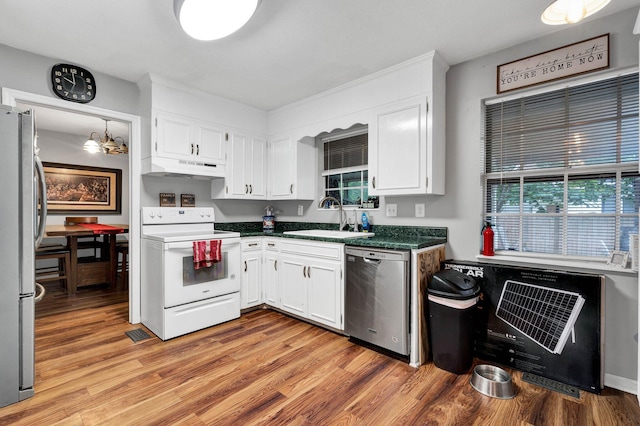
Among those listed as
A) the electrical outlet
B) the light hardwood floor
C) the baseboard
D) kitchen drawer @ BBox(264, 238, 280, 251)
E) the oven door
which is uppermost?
the electrical outlet

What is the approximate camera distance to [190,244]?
2887mm

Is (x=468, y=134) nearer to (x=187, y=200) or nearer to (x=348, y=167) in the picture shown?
(x=348, y=167)

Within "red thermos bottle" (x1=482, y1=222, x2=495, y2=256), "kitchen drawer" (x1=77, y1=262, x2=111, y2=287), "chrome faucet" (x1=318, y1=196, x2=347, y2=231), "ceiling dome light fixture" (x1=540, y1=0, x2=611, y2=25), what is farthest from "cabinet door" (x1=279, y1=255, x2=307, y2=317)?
"kitchen drawer" (x1=77, y1=262, x2=111, y2=287)

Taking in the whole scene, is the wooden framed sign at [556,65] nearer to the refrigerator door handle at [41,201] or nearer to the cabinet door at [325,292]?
the cabinet door at [325,292]

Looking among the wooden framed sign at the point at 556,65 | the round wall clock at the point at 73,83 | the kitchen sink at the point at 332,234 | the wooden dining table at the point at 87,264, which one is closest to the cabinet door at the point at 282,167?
the kitchen sink at the point at 332,234

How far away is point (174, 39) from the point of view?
238 cm

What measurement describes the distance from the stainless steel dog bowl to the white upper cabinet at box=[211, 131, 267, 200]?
114 inches

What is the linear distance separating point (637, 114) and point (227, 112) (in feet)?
11.8

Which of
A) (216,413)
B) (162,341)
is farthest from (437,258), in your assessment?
(162,341)

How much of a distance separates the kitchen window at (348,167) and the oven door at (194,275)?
1356 millimetres

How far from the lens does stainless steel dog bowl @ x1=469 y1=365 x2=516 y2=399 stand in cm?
192

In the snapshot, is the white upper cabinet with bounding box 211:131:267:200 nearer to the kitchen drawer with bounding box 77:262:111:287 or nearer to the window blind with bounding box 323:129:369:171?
the window blind with bounding box 323:129:369:171

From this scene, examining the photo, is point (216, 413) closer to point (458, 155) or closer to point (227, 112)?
point (458, 155)

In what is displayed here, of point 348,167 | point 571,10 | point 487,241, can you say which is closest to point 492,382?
point 487,241
